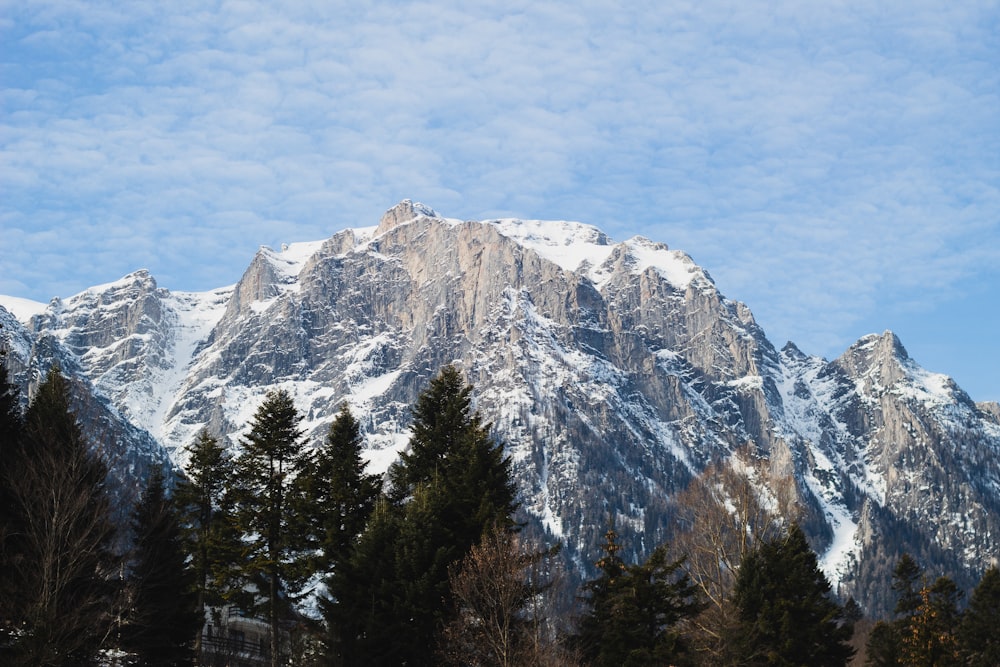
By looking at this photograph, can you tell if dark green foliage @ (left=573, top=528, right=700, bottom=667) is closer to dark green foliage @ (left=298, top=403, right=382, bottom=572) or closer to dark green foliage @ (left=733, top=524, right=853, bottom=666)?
dark green foliage @ (left=733, top=524, right=853, bottom=666)

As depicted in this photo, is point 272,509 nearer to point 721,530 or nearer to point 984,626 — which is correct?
point 721,530

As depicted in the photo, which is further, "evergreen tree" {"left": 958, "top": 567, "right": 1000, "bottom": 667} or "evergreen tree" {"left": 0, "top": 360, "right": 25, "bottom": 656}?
"evergreen tree" {"left": 958, "top": 567, "right": 1000, "bottom": 667}

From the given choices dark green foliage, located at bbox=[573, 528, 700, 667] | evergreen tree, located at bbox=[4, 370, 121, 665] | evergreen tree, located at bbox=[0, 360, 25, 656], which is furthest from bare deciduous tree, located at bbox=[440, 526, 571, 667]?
evergreen tree, located at bbox=[0, 360, 25, 656]

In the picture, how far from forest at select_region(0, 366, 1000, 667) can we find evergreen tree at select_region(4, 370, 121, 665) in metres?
0.12

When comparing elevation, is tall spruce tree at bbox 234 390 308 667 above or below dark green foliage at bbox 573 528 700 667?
above

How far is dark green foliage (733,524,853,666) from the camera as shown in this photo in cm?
6112

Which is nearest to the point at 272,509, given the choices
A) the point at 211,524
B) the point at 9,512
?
the point at 211,524

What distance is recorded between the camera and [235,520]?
61.2 m

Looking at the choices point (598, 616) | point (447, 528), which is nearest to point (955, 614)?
point (598, 616)

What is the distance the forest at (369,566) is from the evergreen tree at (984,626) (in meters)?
18.6

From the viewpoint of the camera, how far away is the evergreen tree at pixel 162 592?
5312 cm

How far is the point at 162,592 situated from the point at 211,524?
876cm

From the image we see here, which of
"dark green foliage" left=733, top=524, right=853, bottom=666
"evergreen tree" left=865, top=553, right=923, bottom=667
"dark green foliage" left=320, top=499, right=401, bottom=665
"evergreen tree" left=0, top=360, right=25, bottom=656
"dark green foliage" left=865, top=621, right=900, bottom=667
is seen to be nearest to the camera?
"evergreen tree" left=0, top=360, right=25, bottom=656

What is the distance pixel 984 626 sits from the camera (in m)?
87.4
